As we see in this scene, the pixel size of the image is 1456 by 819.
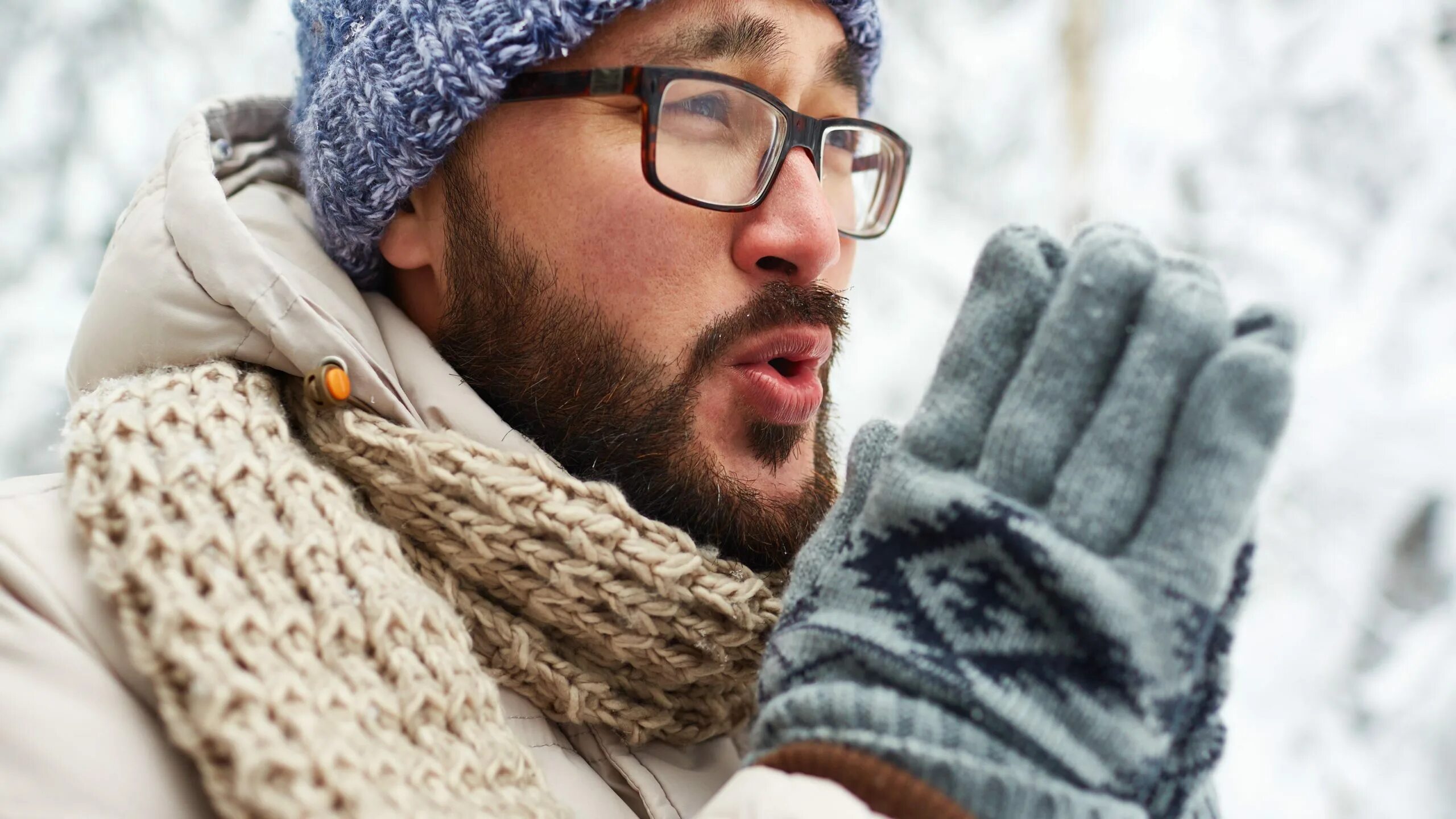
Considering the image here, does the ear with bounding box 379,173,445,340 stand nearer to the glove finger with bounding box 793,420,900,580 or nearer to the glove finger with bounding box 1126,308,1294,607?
the glove finger with bounding box 793,420,900,580

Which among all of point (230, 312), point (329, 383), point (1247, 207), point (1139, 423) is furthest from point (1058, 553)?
point (1247, 207)

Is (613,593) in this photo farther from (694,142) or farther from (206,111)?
(206,111)

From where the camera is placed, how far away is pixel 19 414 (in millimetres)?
2135

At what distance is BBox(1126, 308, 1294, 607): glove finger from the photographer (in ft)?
2.42

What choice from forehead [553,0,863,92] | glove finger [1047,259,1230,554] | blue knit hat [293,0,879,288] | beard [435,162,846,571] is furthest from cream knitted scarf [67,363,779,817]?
forehead [553,0,863,92]

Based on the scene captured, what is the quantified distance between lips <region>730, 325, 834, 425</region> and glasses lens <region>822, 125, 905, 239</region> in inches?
9.8

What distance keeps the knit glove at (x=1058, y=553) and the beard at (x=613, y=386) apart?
349mm

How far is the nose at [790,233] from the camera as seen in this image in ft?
3.97

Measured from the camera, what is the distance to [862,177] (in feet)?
5.20

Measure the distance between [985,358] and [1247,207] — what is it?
259cm

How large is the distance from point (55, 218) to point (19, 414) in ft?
1.56

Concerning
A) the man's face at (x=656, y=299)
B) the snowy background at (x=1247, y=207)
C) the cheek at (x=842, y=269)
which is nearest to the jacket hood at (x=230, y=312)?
the man's face at (x=656, y=299)

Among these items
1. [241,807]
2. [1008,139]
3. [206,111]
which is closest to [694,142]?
[206,111]

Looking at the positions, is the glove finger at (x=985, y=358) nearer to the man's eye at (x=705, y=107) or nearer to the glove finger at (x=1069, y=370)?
the glove finger at (x=1069, y=370)
